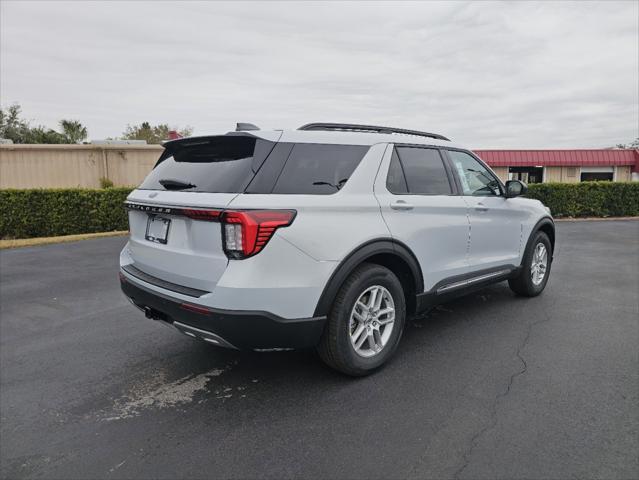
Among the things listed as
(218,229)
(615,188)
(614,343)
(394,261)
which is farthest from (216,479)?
(615,188)

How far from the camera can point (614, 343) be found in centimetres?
409

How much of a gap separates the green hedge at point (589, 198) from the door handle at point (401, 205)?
54.1 feet

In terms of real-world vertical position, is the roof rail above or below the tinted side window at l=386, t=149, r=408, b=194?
above

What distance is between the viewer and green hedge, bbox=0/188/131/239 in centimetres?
1285

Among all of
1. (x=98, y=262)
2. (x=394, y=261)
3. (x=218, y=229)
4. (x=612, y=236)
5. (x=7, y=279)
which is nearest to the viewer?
(x=218, y=229)

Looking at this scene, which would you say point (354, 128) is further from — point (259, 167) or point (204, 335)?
point (204, 335)

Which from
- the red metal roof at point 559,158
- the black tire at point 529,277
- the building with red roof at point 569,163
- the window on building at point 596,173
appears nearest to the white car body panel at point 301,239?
the black tire at point 529,277

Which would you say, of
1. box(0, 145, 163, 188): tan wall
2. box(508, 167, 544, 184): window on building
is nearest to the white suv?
box(0, 145, 163, 188): tan wall

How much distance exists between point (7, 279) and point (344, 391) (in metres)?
6.82

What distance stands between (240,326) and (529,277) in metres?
4.04

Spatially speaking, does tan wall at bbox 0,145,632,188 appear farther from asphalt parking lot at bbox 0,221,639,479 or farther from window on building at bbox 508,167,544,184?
window on building at bbox 508,167,544,184

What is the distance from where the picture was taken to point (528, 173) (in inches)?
1225

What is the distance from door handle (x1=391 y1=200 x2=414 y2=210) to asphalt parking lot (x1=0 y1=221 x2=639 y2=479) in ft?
4.14

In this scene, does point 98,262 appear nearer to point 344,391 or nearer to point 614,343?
point 344,391
